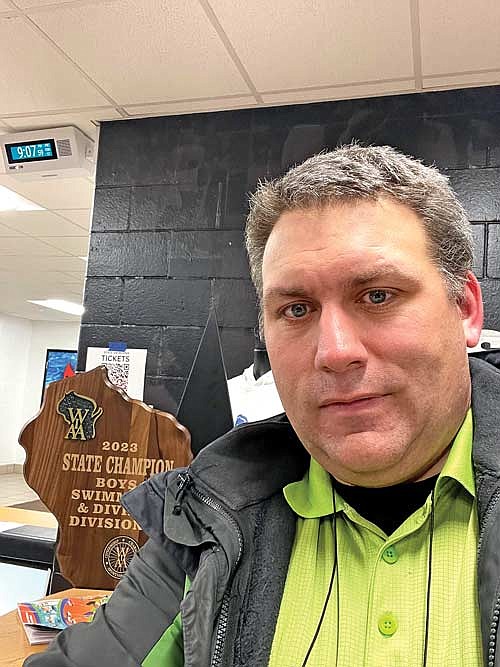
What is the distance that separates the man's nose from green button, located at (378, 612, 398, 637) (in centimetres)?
33

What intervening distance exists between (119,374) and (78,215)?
6.05 ft

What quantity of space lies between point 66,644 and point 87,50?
211 cm

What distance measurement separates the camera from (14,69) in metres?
2.57

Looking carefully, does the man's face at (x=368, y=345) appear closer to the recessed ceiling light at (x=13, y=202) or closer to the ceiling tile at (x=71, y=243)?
the recessed ceiling light at (x=13, y=202)

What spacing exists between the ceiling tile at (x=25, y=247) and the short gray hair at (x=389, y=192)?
4.47 m

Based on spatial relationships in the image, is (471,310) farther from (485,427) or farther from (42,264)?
(42,264)

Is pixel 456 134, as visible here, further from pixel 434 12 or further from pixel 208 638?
pixel 208 638

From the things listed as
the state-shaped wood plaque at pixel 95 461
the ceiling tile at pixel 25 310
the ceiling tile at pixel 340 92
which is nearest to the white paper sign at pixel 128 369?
the state-shaped wood plaque at pixel 95 461

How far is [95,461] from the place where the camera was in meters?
2.36

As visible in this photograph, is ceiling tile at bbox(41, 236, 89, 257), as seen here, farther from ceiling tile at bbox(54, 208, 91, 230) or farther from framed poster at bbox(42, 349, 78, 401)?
framed poster at bbox(42, 349, 78, 401)

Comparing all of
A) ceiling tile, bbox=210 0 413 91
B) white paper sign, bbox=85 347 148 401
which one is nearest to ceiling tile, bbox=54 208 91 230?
white paper sign, bbox=85 347 148 401

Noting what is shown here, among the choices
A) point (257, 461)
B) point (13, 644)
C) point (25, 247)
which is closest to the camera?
point (257, 461)

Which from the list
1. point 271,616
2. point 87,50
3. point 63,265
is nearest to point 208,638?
point 271,616

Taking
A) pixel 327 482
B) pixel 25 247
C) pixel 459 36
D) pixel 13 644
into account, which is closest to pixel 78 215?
pixel 25 247
